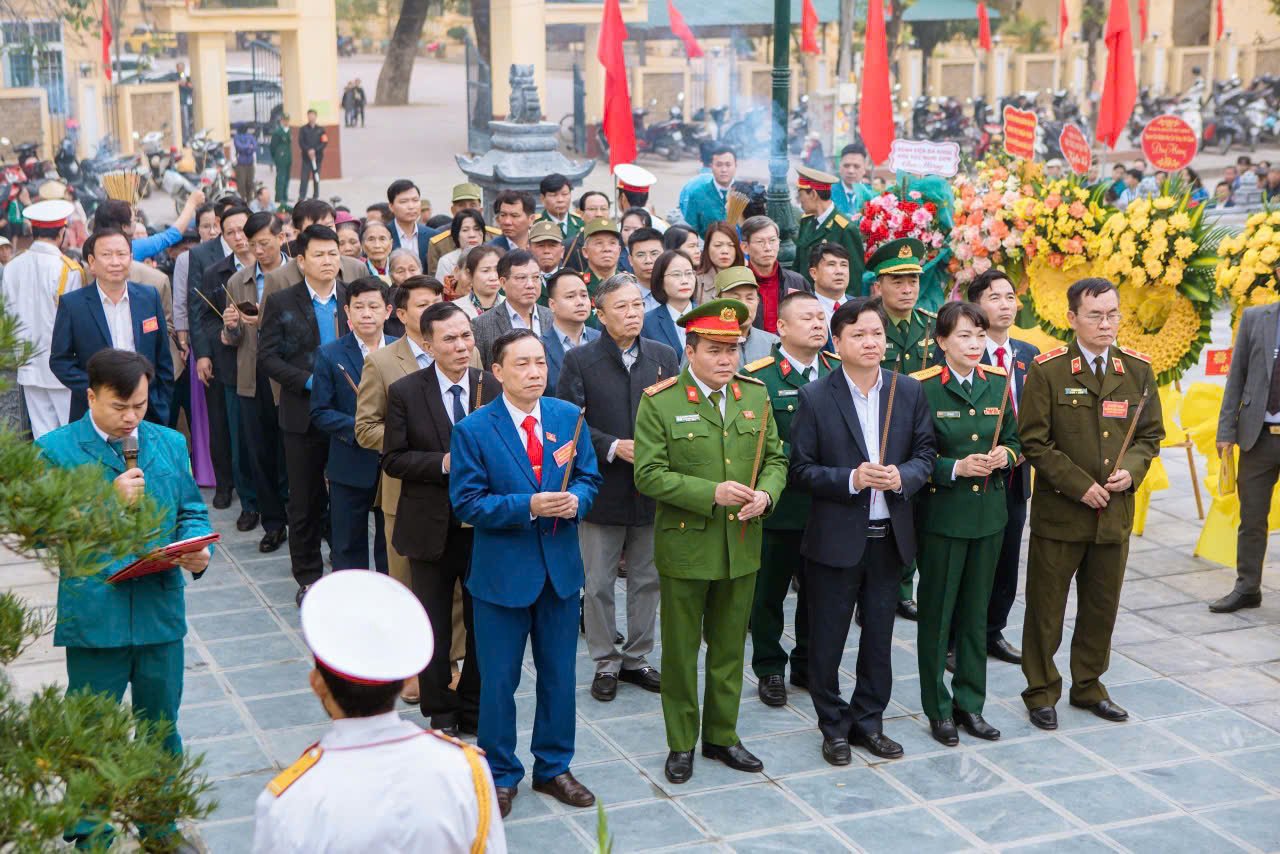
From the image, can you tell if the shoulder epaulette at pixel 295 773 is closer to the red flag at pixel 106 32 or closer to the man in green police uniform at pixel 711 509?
the man in green police uniform at pixel 711 509

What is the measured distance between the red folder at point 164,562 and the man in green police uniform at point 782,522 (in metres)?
2.53

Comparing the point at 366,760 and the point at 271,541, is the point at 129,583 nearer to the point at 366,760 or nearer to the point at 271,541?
the point at 366,760

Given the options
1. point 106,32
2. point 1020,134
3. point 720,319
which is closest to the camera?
point 720,319

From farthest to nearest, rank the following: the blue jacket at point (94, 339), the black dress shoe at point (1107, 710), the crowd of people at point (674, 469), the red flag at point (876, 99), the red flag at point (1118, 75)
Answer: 1. the red flag at point (1118, 75)
2. the red flag at point (876, 99)
3. the blue jacket at point (94, 339)
4. the black dress shoe at point (1107, 710)
5. the crowd of people at point (674, 469)

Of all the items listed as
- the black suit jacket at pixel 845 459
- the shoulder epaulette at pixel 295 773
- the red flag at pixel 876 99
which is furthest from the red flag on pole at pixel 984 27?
the shoulder epaulette at pixel 295 773

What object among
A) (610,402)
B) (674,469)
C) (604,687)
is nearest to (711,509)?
(674,469)

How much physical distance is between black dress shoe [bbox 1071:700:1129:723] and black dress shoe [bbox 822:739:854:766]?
1151mm

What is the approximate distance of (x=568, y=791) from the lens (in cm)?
546

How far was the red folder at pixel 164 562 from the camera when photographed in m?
4.54

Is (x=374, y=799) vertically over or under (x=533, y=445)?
under

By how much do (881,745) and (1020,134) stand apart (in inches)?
264

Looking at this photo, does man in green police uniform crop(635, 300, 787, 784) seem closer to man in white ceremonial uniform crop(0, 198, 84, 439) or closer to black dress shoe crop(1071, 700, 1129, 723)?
black dress shoe crop(1071, 700, 1129, 723)

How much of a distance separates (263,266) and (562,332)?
231 centimetres

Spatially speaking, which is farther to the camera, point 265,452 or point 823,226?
point 823,226
